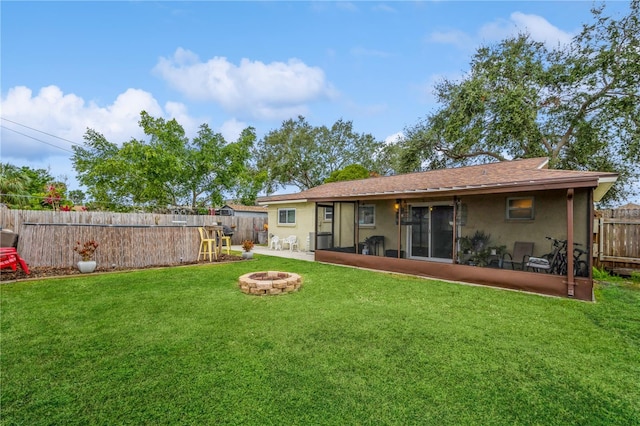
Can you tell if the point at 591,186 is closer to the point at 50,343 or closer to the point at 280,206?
the point at 50,343

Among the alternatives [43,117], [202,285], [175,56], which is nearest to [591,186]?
[202,285]

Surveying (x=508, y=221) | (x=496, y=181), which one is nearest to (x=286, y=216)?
(x=508, y=221)

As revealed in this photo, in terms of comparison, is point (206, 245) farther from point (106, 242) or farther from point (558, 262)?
point (558, 262)

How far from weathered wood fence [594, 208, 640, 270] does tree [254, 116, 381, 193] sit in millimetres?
22082

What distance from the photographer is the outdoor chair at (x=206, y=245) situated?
10.4m

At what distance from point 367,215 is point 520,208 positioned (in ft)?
17.4

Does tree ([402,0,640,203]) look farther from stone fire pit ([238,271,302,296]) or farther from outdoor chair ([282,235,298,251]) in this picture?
stone fire pit ([238,271,302,296])

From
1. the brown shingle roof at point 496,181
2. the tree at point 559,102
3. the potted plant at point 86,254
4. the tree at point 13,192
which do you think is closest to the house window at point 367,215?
the brown shingle roof at point 496,181

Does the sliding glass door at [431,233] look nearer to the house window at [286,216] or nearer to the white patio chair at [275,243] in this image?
the house window at [286,216]

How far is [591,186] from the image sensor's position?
19.3ft

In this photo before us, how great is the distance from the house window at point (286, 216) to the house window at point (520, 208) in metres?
9.41

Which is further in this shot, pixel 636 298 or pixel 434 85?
pixel 434 85

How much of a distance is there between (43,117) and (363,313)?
29.9 meters

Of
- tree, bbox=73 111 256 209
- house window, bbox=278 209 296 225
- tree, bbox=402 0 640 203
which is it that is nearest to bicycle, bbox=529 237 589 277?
tree, bbox=402 0 640 203
